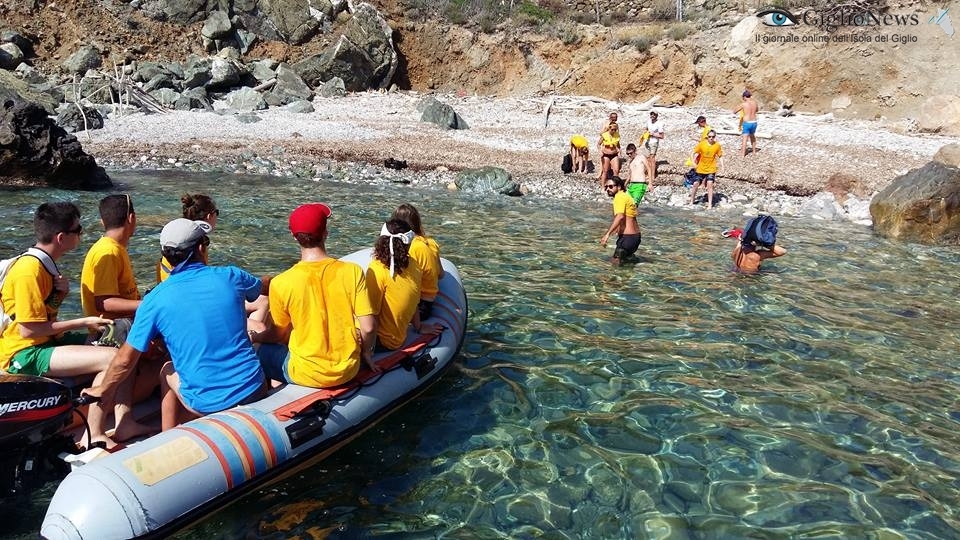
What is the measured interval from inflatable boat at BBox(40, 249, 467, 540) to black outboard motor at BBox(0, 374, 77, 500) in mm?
383

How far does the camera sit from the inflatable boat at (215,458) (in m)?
3.37

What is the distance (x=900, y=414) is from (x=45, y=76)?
29196 millimetres

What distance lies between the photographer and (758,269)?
1003 centimetres

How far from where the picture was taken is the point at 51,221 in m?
4.37

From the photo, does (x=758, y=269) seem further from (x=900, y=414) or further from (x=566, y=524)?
(x=566, y=524)

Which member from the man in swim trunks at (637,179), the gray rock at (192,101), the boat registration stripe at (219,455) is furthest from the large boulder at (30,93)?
the boat registration stripe at (219,455)

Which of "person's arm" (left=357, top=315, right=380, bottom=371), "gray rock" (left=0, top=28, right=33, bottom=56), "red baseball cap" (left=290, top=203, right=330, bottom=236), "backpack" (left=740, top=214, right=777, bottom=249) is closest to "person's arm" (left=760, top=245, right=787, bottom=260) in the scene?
"backpack" (left=740, top=214, right=777, bottom=249)

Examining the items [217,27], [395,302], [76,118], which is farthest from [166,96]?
[395,302]

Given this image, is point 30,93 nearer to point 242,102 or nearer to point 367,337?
point 242,102

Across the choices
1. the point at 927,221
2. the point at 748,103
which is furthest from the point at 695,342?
the point at 748,103

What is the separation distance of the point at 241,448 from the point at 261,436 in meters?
0.15

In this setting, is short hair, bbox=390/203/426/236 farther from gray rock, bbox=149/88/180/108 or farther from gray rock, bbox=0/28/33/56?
gray rock, bbox=0/28/33/56

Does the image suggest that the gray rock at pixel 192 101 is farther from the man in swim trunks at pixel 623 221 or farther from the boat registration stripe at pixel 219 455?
the boat registration stripe at pixel 219 455

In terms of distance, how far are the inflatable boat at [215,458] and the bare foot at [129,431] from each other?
45 cm
